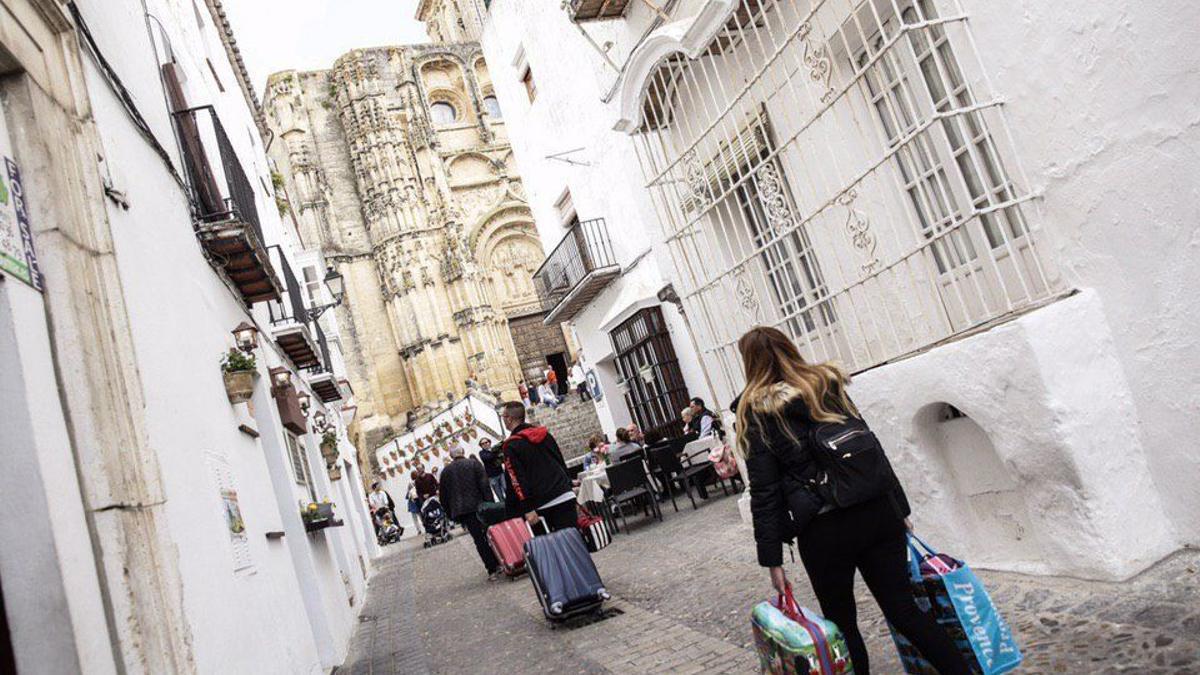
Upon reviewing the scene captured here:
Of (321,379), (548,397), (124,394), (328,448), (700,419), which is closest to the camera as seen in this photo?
(124,394)

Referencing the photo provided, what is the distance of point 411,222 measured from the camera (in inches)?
1448

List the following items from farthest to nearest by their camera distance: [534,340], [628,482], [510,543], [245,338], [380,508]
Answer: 1. [534,340]
2. [380,508]
3. [628,482]
4. [510,543]
5. [245,338]

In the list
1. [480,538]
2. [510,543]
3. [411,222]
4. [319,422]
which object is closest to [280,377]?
[510,543]

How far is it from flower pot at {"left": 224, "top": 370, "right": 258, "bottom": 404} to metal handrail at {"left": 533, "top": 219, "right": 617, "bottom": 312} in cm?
837

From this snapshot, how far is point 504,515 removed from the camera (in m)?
12.2

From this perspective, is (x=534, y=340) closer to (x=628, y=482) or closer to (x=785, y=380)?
(x=628, y=482)

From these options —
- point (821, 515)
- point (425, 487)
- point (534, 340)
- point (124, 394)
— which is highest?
point (534, 340)

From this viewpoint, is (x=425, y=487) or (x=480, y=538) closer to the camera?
(x=480, y=538)

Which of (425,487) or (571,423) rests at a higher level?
(571,423)

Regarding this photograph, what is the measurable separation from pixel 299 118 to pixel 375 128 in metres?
3.73

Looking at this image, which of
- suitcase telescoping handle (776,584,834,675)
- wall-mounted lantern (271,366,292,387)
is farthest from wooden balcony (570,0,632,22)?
suitcase telescoping handle (776,584,834,675)

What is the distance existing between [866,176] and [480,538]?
7.52m

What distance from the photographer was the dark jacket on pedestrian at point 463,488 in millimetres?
11367

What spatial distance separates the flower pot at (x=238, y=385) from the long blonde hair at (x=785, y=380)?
13.9 feet
